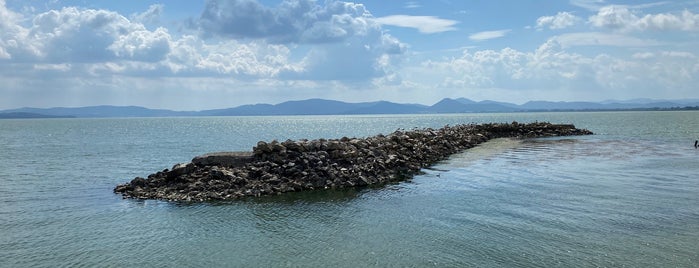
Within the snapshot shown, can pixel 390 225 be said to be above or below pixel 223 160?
below

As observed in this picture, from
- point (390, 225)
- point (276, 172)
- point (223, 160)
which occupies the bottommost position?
point (390, 225)

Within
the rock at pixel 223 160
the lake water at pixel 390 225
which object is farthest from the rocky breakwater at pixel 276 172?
the lake water at pixel 390 225

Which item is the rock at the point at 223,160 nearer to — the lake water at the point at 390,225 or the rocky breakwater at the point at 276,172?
the rocky breakwater at the point at 276,172

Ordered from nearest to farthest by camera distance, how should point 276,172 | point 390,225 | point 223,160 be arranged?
1. point 390,225
2. point 276,172
3. point 223,160

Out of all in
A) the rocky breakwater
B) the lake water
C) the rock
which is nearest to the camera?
the lake water

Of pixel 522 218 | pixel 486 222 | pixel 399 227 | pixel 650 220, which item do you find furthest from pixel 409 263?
pixel 650 220

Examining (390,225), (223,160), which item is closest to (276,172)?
(223,160)

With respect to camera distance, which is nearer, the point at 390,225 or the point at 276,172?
the point at 390,225

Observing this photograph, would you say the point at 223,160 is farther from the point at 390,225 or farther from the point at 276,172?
the point at 390,225

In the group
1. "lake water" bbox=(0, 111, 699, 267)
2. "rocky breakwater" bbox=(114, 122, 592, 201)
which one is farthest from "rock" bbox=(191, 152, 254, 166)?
"lake water" bbox=(0, 111, 699, 267)

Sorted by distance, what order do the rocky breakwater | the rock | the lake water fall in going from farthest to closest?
the rock
the rocky breakwater
the lake water

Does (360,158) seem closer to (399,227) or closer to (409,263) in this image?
(399,227)

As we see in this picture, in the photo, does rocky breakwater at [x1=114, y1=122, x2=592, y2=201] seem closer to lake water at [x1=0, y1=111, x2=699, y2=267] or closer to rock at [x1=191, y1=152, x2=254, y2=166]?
rock at [x1=191, y1=152, x2=254, y2=166]

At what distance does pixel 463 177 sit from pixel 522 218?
37.1ft
